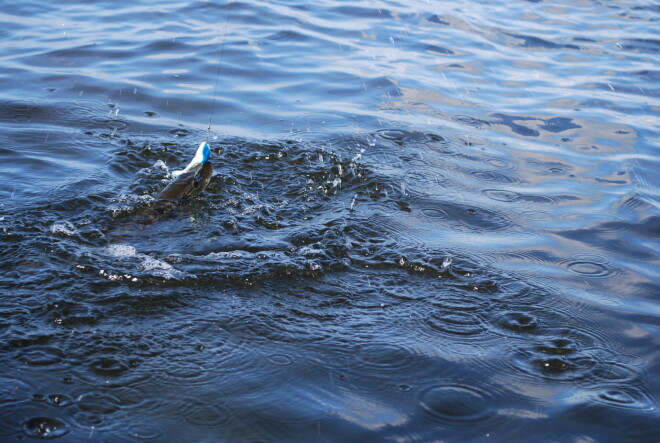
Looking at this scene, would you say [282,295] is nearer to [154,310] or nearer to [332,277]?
[332,277]

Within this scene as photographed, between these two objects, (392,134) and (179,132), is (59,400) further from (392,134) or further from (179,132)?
(392,134)

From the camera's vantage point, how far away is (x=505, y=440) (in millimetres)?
3316

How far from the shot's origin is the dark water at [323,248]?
3.45 meters

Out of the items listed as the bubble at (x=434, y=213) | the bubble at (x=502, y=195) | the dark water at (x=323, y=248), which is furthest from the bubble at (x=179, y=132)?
the bubble at (x=502, y=195)

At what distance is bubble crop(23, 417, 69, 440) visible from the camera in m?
3.05

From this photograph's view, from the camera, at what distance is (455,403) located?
11.5 ft

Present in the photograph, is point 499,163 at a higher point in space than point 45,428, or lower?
higher

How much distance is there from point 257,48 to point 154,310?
6579 millimetres

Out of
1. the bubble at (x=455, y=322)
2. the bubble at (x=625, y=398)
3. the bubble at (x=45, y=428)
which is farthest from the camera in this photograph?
the bubble at (x=455, y=322)

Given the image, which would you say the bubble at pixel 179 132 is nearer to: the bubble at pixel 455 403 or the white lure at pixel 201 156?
the white lure at pixel 201 156

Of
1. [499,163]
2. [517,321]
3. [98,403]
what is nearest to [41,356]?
[98,403]

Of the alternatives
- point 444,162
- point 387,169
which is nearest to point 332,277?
point 387,169

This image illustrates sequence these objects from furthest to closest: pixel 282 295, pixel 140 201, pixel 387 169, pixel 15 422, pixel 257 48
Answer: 1. pixel 257 48
2. pixel 387 169
3. pixel 140 201
4. pixel 282 295
5. pixel 15 422

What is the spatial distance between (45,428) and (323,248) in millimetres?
2208
